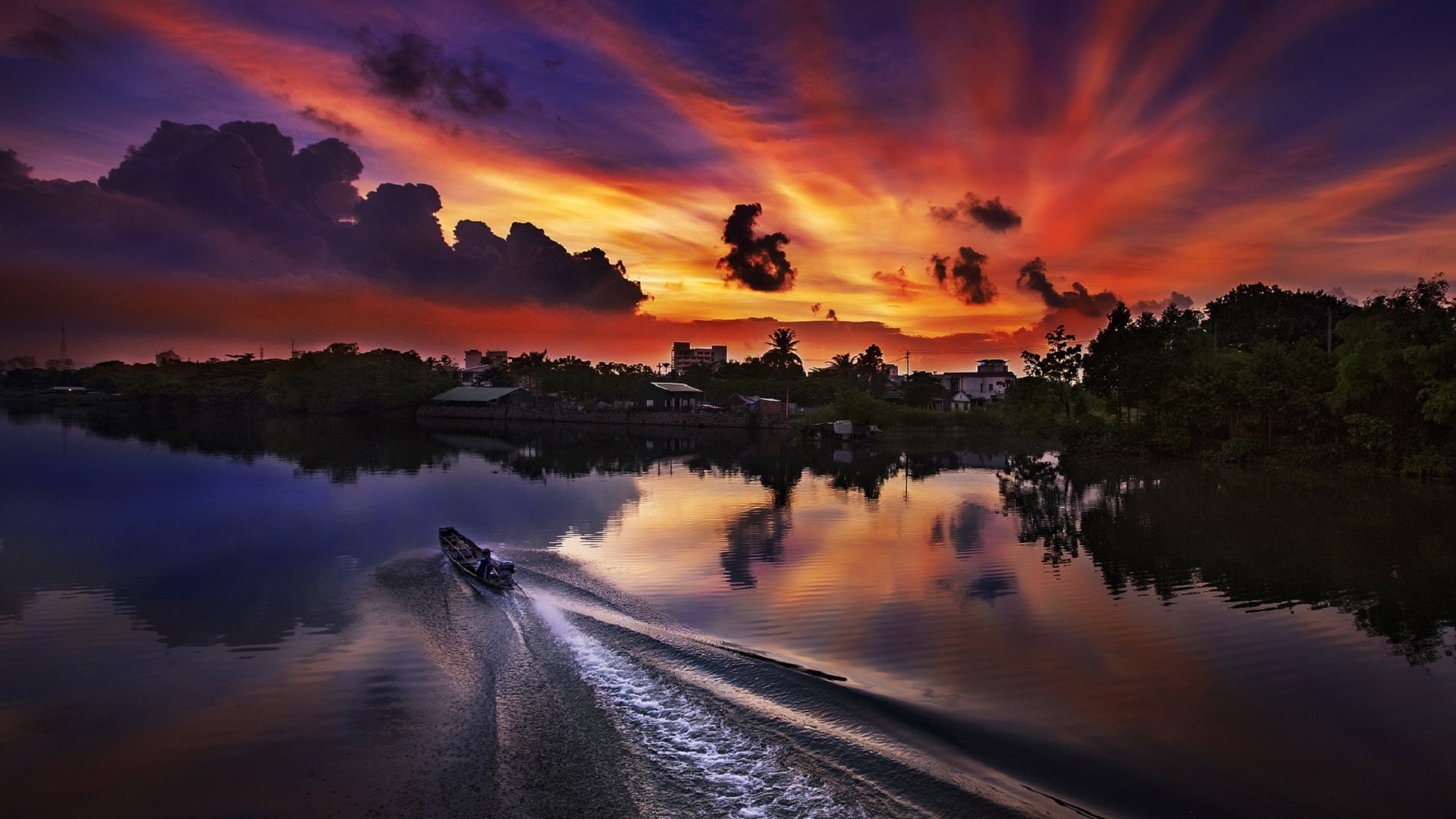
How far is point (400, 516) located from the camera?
73.4 feet

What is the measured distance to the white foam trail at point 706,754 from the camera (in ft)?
22.3

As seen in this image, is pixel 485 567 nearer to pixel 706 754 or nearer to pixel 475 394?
pixel 706 754

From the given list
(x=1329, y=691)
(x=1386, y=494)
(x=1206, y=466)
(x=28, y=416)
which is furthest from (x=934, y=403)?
(x=28, y=416)

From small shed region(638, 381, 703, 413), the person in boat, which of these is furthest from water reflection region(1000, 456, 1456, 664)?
small shed region(638, 381, 703, 413)

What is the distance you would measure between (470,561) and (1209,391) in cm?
3781

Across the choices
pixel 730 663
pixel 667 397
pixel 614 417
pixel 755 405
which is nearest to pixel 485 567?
pixel 730 663

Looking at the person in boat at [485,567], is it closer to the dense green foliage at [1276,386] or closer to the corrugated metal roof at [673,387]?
the dense green foliage at [1276,386]

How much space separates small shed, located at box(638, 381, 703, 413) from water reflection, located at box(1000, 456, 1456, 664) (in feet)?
165

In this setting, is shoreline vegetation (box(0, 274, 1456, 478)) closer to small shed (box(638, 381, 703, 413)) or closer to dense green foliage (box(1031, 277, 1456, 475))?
dense green foliage (box(1031, 277, 1456, 475))

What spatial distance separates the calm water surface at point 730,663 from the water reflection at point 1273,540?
153 mm

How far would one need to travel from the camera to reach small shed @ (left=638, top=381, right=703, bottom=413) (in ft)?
260

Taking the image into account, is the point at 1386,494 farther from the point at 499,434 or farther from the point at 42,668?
the point at 499,434

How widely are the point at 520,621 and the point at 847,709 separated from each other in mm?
5811

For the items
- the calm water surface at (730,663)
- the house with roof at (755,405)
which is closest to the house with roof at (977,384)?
the house with roof at (755,405)
